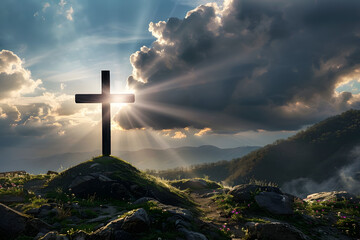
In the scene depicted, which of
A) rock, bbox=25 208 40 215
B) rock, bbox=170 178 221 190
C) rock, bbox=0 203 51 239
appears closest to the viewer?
rock, bbox=0 203 51 239

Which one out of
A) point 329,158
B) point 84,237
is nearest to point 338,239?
point 84,237

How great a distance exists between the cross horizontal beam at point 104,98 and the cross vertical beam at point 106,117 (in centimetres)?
25

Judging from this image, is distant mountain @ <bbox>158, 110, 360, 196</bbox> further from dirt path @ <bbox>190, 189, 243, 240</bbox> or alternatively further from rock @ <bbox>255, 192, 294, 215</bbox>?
rock @ <bbox>255, 192, 294, 215</bbox>

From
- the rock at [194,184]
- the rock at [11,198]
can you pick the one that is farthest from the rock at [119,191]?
the rock at [194,184]

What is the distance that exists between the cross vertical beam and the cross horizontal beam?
25 cm

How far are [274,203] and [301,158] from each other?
2527 inches

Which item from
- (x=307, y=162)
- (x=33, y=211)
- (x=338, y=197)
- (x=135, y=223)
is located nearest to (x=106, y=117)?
(x=33, y=211)

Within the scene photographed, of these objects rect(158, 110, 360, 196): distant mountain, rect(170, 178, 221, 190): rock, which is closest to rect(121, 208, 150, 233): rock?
rect(170, 178, 221, 190): rock

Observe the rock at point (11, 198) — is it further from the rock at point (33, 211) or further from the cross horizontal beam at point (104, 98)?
the cross horizontal beam at point (104, 98)

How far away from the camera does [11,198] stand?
11.5 meters

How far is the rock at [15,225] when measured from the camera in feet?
24.0

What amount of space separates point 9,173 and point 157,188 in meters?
14.4

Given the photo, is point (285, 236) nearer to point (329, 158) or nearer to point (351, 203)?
point (351, 203)

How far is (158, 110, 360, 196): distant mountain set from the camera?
2350 inches
